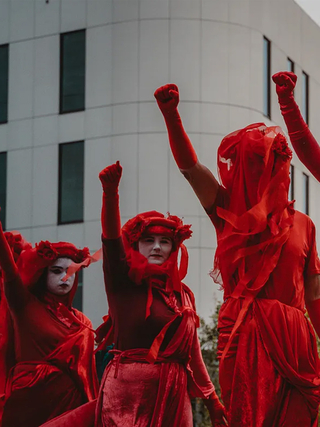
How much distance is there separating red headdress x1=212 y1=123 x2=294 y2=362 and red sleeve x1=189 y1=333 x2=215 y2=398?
86 centimetres

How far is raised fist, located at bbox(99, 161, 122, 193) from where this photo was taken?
256 inches

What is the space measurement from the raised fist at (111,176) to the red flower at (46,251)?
1558 mm

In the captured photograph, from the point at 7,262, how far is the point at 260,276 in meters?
2.14

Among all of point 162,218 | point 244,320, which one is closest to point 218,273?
point 244,320

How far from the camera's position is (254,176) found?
20.8 ft

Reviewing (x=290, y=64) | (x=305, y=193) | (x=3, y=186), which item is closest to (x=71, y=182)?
(x=3, y=186)

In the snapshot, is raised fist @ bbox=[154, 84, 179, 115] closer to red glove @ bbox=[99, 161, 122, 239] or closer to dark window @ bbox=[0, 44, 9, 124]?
red glove @ bbox=[99, 161, 122, 239]

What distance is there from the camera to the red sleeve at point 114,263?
6758 mm

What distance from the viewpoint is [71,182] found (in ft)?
65.1

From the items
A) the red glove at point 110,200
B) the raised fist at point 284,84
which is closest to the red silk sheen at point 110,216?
the red glove at point 110,200

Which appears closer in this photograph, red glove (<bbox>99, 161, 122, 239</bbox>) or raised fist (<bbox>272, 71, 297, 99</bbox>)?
raised fist (<bbox>272, 71, 297, 99</bbox>)

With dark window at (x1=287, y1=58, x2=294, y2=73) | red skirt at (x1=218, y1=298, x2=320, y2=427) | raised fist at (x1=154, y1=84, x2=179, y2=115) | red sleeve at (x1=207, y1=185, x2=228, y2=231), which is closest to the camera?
red skirt at (x1=218, y1=298, x2=320, y2=427)

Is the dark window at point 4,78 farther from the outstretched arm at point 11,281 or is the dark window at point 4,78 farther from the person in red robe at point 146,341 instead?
the person in red robe at point 146,341

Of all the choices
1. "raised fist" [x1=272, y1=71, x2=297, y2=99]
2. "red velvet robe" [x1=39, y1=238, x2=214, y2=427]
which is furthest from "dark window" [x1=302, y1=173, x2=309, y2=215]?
"raised fist" [x1=272, y1=71, x2=297, y2=99]
